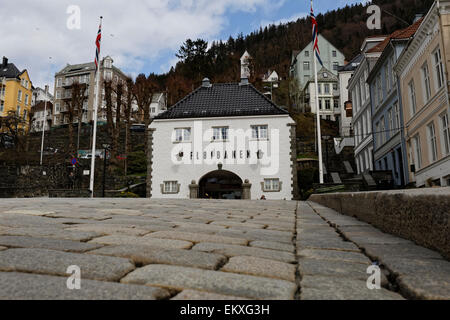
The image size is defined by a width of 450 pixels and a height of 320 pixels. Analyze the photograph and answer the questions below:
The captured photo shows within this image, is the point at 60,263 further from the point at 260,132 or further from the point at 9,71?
the point at 9,71

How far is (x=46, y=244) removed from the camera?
261 cm

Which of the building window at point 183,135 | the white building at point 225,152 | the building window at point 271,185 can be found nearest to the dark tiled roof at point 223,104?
the white building at point 225,152

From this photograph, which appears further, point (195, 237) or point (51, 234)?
point (195, 237)

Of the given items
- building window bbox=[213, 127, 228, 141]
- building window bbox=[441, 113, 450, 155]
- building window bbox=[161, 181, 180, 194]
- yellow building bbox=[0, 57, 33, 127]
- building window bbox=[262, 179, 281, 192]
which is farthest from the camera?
yellow building bbox=[0, 57, 33, 127]

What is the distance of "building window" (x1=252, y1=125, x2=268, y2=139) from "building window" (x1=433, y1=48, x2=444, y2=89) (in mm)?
13056

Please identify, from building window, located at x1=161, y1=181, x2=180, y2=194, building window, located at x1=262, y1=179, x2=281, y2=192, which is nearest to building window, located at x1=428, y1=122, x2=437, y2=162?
building window, located at x1=262, y1=179, x2=281, y2=192

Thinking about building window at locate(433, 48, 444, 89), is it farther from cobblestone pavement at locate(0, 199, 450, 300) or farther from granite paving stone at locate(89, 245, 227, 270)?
granite paving stone at locate(89, 245, 227, 270)

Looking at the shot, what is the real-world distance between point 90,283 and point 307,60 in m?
77.6

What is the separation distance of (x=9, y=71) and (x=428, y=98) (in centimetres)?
7853

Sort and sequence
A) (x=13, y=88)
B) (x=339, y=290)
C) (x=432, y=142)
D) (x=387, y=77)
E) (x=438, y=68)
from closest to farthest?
(x=339, y=290) → (x=438, y=68) → (x=432, y=142) → (x=387, y=77) → (x=13, y=88)

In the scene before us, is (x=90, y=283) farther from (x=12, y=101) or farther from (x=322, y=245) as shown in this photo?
(x=12, y=101)

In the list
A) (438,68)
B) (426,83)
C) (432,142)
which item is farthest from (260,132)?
(438,68)

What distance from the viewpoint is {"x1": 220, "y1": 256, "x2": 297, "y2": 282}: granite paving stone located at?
2027 mm

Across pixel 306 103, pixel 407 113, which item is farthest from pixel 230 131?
pixel 306 103
